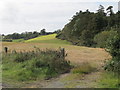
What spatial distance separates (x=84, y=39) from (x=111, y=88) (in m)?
44.4

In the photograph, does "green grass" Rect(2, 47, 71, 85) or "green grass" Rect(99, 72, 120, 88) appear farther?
"green grass" Rect(2, 47, 71, 85)

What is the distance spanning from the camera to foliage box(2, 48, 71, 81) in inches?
494

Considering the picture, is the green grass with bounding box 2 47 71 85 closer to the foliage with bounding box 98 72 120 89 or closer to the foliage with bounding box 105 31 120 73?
the foliage with bounding box 105 31 120 73

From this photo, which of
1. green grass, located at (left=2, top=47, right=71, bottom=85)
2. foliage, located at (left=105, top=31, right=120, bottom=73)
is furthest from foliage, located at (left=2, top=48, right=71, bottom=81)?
foliage, located at (left=105, top=31, right=120, bottom=73)

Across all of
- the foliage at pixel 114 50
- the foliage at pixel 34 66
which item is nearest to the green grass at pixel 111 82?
the foliage at pixel 114 50

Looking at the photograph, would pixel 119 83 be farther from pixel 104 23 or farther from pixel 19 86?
pixel 104 23

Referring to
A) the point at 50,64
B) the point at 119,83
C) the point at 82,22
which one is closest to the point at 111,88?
the point at 119,83

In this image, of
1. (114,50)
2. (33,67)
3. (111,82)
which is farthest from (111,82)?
(33,67)

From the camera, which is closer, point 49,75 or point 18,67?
point 49,75

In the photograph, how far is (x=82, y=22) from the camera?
5856 centimetres

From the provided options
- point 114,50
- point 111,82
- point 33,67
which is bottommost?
point 111,82

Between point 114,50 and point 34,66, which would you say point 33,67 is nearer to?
point 34,66

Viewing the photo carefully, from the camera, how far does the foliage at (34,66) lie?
41.2ft

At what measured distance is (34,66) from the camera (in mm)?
13789
